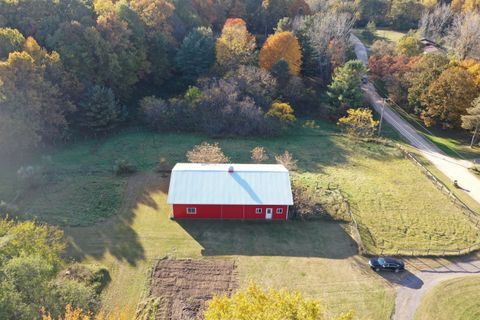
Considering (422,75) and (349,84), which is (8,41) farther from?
(422,75)

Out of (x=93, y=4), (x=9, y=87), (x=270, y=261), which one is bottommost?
(x=270, y=261)

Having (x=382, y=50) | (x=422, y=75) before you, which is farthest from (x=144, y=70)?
(x=382, y=50)

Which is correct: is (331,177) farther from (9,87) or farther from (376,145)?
(9,87)

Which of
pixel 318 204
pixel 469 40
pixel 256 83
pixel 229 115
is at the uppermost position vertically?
pixel 469 40

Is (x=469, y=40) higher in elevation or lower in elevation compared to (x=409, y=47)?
higher

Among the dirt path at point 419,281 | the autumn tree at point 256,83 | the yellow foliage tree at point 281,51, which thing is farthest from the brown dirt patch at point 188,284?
the yellow foliage tree at point 281,51

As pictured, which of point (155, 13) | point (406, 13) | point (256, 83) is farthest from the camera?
point (406, 13)

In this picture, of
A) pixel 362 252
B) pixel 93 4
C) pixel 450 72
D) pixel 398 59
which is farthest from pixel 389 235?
pixel 93 4

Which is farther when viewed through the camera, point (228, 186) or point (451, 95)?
point (451, 95)
